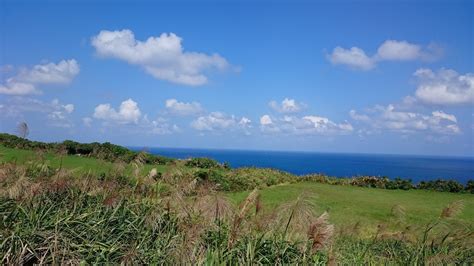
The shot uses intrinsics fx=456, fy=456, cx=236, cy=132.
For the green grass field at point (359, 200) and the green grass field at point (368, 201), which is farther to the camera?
the green grass field at point (368, 201)

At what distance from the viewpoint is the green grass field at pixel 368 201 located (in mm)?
12797

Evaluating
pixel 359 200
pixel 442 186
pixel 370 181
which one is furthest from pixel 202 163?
pixel 442 186

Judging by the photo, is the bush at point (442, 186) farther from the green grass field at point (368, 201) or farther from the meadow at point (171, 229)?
the meadow at point (171, 229)

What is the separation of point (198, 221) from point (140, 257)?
0.99m

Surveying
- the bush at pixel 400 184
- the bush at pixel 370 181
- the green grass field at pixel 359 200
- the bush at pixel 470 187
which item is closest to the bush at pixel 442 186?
the bush at pixel 470 187

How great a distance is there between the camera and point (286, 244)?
18.3ft

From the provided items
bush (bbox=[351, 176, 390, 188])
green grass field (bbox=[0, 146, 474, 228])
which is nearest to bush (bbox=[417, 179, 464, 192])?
green grass field (bbox=[0, 146, 474, 228])

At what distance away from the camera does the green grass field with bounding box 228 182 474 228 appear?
12797 mm

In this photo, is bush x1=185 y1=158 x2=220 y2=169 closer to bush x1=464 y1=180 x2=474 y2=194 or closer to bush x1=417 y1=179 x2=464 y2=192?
bush x1=417 y1=179 x2=464 y2=192

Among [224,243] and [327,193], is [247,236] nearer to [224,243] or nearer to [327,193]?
[224,243]

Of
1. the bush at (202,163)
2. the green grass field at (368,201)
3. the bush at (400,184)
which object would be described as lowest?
the green grass field at (368,201)

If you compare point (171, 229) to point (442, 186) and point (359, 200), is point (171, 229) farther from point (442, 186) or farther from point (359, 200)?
point (442, 186)

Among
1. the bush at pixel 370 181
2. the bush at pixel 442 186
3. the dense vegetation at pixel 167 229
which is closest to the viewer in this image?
the dense vegetation at pixel 167 229

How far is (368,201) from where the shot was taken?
51.8 ft
